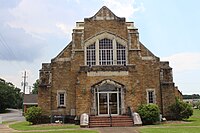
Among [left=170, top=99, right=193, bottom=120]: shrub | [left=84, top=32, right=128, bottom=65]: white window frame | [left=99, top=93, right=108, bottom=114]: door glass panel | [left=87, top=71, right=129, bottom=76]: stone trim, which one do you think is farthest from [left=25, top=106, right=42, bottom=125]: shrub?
[left=170, top=99, right=193, bottom=120]: shrub

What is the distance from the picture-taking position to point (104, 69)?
99.6 ft

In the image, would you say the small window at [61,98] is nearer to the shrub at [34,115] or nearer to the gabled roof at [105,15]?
the shrub at [34,115]

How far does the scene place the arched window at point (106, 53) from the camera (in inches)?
1256

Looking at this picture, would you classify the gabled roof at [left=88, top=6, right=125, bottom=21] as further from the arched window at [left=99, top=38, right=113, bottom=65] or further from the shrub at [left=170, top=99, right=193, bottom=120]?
the shrub at [left=170, top=99, right=193, bottom=120]

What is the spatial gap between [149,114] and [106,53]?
27.9 feet

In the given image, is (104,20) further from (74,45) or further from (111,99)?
(111,99)

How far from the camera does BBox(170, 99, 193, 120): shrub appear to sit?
30422 mm

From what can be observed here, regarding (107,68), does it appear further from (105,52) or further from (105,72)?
(105,52)

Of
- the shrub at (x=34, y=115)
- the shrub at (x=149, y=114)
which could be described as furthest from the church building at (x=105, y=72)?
the shrub at (x=149, y=114)

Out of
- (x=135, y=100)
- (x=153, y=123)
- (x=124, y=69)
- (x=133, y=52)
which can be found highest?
(x=133, y=52)

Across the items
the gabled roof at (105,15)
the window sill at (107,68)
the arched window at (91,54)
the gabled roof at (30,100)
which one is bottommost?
the gabled roof at (30,100)

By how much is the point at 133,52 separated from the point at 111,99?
589 cm

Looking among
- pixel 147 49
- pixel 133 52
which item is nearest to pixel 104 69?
pixel 133 52

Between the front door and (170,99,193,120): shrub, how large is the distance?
244 inches
